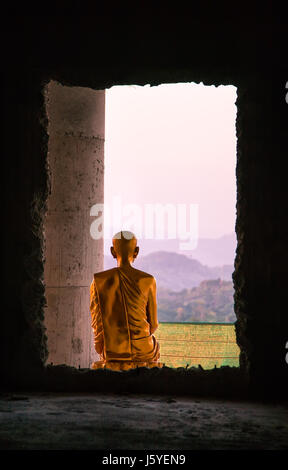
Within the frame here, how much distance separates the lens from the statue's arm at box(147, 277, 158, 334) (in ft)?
19.6

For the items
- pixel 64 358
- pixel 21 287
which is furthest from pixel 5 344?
pixel 64 358

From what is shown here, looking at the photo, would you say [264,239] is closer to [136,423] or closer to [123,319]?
[136,423]

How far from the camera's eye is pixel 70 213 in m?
7.22

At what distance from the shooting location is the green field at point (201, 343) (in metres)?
6.71

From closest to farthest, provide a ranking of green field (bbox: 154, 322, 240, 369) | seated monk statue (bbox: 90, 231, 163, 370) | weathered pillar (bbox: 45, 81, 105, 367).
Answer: seated monk statue (bbox: 90, 231, 163, 370)
green field (bbox: 154, 322, 240, 369)
weathered pillar (bbox: 45, 81, 105, 367)

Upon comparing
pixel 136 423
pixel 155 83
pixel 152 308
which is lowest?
pixel 136 423

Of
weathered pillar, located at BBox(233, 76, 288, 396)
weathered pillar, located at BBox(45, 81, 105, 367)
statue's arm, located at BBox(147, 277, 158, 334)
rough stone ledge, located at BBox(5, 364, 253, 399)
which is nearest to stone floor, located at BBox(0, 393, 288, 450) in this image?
rough stone ledge, located at BBox(5, 364, 253, 399)

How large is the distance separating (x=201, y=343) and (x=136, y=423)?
148 inches

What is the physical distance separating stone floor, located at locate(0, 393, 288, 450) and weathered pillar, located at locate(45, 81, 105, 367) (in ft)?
10.9

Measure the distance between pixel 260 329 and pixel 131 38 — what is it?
208 cm

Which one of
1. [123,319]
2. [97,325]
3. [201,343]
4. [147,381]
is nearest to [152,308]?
[123,319]

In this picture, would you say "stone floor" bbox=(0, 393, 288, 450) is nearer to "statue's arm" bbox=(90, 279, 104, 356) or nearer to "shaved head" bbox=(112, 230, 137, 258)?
"statue's arm" bbox=(90, 279, 104, 356)

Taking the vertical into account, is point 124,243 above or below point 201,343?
above

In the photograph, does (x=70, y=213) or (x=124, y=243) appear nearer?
(x=124, y=243)
